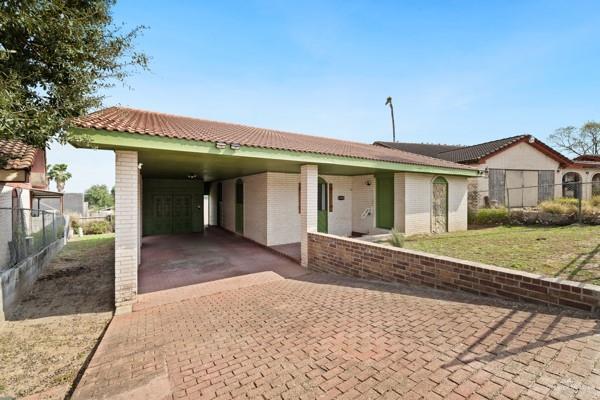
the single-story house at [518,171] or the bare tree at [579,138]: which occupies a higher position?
the bare tree at [579,138]

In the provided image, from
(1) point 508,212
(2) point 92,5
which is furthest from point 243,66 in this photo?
(1) point 508,212

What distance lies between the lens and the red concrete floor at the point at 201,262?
22.7 ft

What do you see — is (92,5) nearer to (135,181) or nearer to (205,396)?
(135,181)

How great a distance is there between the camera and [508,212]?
13539mm

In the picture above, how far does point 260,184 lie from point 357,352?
8.42m

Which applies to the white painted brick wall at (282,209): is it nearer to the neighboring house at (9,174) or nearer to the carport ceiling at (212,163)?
the carport ceiling at (212,163)

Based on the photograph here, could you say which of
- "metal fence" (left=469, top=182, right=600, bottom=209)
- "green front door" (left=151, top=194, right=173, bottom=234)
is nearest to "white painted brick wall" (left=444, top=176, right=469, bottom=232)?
"metal fence" (left=469, top=182, right=600, bottom=209)

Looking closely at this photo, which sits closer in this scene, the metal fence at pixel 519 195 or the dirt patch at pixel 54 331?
the dirt patch at pixel 54 331

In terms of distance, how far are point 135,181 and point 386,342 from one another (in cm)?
530

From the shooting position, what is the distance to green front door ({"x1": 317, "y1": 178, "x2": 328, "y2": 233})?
39.5 ft

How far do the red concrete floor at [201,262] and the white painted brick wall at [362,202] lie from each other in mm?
4889

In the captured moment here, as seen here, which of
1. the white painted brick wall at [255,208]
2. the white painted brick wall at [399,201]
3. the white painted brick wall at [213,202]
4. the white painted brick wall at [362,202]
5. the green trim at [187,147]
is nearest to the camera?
the green trim at [187,147]

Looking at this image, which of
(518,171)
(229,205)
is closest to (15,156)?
(229,205)

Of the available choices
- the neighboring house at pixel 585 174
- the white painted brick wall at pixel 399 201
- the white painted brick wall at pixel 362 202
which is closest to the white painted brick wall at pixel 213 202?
the white painted brick wall at pixel 362 202
